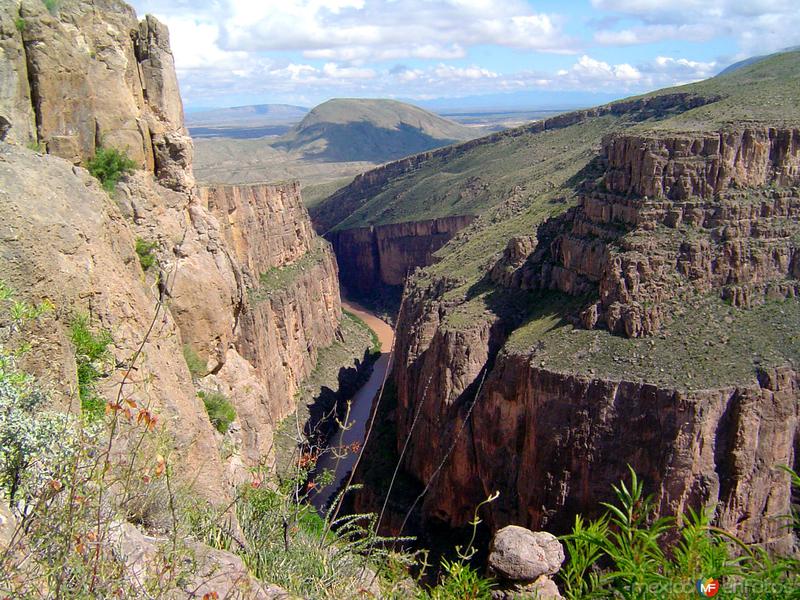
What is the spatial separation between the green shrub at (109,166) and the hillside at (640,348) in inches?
567

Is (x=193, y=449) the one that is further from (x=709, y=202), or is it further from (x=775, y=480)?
(x=709, y=202)

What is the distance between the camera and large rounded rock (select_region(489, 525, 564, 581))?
1230 cm

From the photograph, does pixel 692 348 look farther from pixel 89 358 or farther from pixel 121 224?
pixel 89 358

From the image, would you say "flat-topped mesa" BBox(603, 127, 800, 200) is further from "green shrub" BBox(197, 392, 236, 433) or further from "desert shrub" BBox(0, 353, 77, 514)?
"desert shrub" BBox(0, 353, 77, 514)

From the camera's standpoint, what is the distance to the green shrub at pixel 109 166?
17.4 meters

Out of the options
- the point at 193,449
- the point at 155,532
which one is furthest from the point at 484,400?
the point at 155,532

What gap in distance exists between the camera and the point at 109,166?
17875 millimetres

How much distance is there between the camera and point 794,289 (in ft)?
103

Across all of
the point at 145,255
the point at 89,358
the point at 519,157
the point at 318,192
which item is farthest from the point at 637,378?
the point at 318,192

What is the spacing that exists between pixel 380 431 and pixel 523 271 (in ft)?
42.3

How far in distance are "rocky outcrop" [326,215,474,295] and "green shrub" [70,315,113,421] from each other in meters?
74.2

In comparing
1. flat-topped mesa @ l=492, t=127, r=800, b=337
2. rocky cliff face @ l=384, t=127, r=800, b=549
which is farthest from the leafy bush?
flat-topped mesa @ l=492, t=127, r=800, b=337

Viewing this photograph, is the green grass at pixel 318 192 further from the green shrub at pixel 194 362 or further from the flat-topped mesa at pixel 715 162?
the green shrub at pixel 194 362

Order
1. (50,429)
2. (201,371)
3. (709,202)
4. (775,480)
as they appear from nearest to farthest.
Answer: (50,429) → (201,371) → (775,480) → (709,202)
